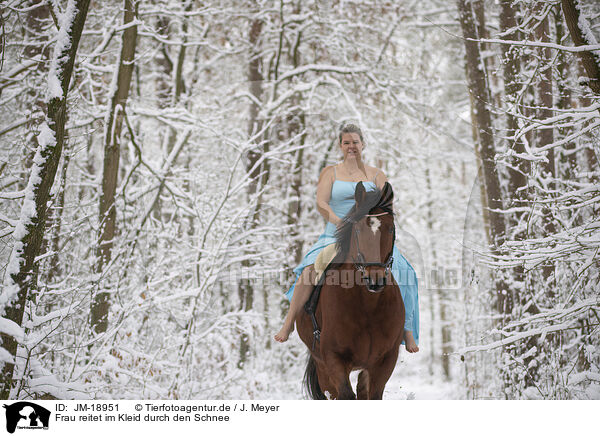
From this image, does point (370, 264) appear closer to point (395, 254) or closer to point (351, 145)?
point (395, 254)

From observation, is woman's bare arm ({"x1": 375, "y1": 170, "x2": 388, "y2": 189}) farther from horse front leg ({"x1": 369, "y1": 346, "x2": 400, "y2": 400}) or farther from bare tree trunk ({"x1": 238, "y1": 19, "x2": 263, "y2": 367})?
bare tree trunk ({"x1": 238, "y1": 19, "x2": 263, "y2": 367})

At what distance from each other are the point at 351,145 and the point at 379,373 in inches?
63.0

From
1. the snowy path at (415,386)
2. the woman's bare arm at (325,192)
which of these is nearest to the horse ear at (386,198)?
the woman's bare arm at (325,192)

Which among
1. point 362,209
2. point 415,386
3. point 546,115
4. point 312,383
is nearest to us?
point 362,209

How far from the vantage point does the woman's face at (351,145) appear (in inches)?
144

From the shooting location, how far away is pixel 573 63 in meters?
5.34

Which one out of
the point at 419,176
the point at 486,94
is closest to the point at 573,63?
the point at 486,94

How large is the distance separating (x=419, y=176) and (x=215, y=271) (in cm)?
402

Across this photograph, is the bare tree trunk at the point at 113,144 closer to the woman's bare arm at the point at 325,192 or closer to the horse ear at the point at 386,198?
the woman's bare arm at the point at 325,192

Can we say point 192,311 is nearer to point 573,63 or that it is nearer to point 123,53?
point 123,53

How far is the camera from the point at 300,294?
11.6 ft

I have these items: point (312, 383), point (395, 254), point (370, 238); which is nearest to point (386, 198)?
point (370, 238)

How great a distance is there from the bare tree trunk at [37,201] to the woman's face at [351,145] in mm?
2101

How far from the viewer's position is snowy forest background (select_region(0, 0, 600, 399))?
372cm
